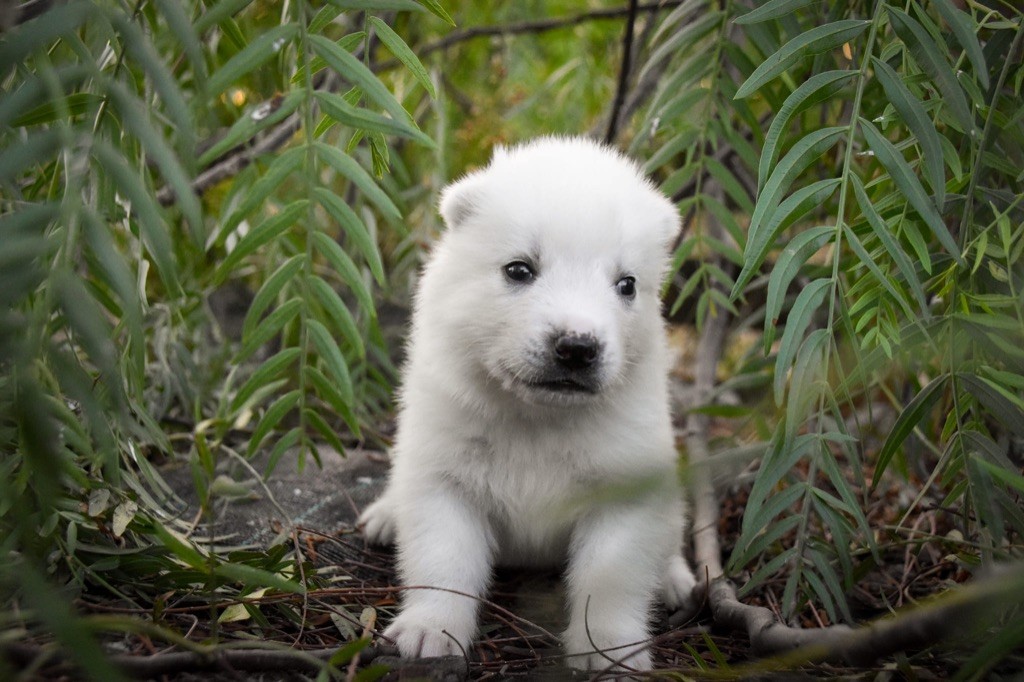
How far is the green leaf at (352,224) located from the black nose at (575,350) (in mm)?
552

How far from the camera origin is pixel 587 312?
8.07 ft

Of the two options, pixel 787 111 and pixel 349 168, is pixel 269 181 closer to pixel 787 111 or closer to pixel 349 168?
pixel 349 168

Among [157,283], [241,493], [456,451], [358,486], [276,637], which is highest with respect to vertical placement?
[157,283]

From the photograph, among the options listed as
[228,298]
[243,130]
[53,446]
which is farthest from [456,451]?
[228,298]

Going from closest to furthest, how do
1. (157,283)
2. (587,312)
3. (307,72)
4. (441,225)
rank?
(307,72)
(587,312)
(157,283)
(441,225)

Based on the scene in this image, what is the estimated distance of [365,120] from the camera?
6.17 feet

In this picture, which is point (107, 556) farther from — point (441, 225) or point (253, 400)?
point (441, 225)

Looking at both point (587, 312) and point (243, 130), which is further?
point (587, 312)

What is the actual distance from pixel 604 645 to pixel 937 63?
68.0 inches

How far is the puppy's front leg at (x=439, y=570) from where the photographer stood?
238 centimetres

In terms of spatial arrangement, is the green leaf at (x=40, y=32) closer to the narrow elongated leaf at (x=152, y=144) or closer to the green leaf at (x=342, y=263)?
the narrow elongated leaf at (x=152, y=144)

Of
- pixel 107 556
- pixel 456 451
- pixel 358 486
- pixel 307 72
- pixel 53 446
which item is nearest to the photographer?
pixel 53 446

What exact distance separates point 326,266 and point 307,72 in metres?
3.00

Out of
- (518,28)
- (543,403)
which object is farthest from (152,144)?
(518,28)
